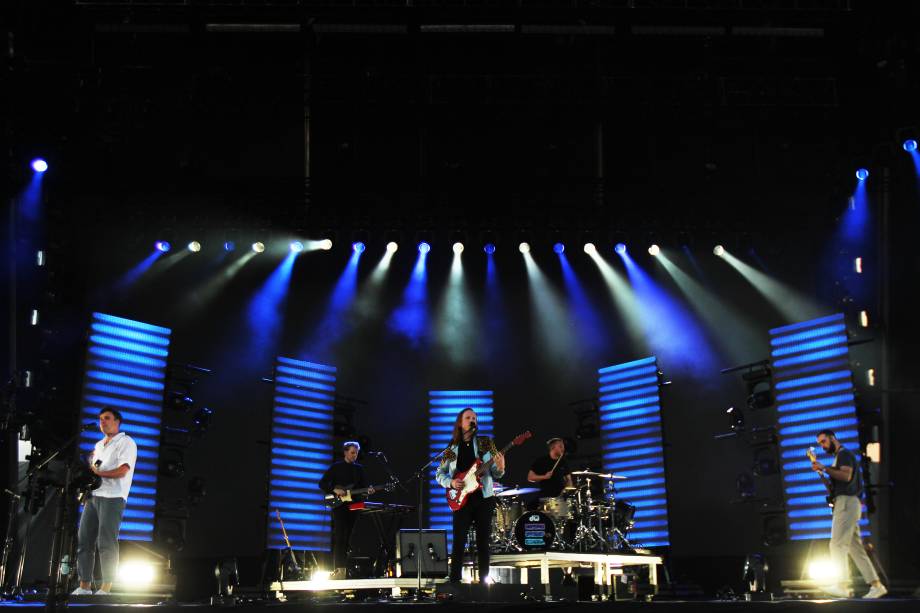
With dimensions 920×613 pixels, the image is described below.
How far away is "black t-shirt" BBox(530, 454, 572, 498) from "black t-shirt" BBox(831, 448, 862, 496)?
113 inches

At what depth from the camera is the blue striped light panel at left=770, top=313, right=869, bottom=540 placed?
10922mm

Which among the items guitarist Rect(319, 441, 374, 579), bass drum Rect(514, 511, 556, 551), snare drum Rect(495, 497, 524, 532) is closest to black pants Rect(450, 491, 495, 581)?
bass drum Rect(514, 511, 556, 551)

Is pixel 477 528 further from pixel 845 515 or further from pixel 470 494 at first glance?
pixel 845 515

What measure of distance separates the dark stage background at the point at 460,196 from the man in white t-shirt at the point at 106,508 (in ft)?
10.6

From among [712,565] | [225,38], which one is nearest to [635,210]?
[712,565]

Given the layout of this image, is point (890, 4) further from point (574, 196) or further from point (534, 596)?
point (534, 596)

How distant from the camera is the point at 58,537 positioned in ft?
21.1

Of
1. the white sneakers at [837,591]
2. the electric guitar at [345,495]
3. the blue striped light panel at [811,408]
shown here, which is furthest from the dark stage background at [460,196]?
the white sneakers at [837,591]

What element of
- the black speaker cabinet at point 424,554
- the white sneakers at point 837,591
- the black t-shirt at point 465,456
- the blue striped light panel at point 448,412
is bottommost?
the white sneakers at point 837,591

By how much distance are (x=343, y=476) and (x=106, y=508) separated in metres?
2.88

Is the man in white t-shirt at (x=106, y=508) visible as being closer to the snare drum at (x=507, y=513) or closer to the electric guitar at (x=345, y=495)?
the electric guitar at (x=345, y=495)

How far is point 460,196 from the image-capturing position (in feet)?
42.2

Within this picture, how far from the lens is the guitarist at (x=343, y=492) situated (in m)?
10.1

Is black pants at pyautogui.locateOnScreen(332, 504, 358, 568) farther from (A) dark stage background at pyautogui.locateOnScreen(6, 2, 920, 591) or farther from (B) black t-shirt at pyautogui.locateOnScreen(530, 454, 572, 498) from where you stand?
(A) dark stage background at pyautogui.locateOnScreen(6, 2, 920, 591)
